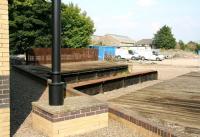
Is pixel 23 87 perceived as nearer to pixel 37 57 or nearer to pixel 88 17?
pixel 37 57

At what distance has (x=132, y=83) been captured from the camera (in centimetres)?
1625

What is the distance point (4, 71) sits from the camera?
581 centimetres

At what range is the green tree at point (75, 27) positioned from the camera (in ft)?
142

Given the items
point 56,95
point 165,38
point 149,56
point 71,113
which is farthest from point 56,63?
point 165,38

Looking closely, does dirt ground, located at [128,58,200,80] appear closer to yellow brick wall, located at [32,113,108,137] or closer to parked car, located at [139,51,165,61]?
parked car, located at [139,51,165,61]

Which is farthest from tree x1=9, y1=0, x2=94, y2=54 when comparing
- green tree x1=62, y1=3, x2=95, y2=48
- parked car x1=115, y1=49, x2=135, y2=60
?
parked car x1=115, y1=49, x2=135, y2=60

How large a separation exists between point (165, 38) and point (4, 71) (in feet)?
295

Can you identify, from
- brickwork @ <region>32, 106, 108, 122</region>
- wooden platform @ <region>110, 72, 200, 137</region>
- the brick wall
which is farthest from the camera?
wooden platform @ <region>110, 72, 200, 137</region>

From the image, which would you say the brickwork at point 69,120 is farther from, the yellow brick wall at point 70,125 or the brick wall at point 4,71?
the brick wall at point 4,71

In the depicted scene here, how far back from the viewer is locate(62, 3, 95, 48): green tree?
1705 inches

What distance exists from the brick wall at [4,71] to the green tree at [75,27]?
114 feet

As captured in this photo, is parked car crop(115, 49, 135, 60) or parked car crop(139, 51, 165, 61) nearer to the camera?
parked car crop(139, 51, 165, 61)

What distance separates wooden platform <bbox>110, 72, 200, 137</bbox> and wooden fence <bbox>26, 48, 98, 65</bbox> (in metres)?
8.77

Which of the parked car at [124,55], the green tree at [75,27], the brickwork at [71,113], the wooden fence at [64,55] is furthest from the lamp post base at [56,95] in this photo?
the parked car at [124,55]
